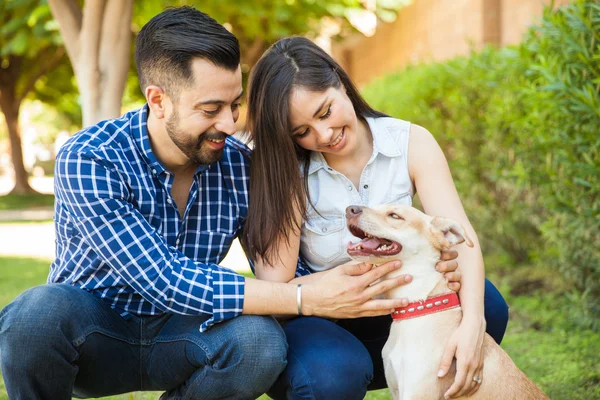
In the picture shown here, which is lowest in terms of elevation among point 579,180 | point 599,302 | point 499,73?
point 599,302

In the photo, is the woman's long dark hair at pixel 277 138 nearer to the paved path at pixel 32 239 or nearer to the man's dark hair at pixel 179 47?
the man's dark hair at pixel 179 47

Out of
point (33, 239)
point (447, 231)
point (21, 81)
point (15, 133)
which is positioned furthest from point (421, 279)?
point (21, 81)

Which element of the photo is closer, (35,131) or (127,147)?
(127,147)

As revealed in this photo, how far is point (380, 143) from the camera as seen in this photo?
318 centimetres

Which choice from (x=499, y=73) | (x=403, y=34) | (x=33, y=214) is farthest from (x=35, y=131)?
(x=499, y=73)

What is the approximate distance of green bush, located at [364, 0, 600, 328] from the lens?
163 inches

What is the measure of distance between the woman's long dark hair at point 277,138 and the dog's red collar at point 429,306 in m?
0.60

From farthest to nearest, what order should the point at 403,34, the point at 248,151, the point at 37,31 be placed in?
1. the point at 403,34
2. the point at 37,31
3. the point at 248,151

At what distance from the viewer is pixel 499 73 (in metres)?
5.90

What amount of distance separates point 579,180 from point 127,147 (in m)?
2.68

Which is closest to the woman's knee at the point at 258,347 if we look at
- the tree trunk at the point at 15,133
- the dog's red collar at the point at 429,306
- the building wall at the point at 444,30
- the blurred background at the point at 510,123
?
the dog's red collar at the point at 429,306

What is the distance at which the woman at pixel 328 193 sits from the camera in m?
2.76

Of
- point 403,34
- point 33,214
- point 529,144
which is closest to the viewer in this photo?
point 529,144

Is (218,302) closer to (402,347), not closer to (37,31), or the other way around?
(402,347)
